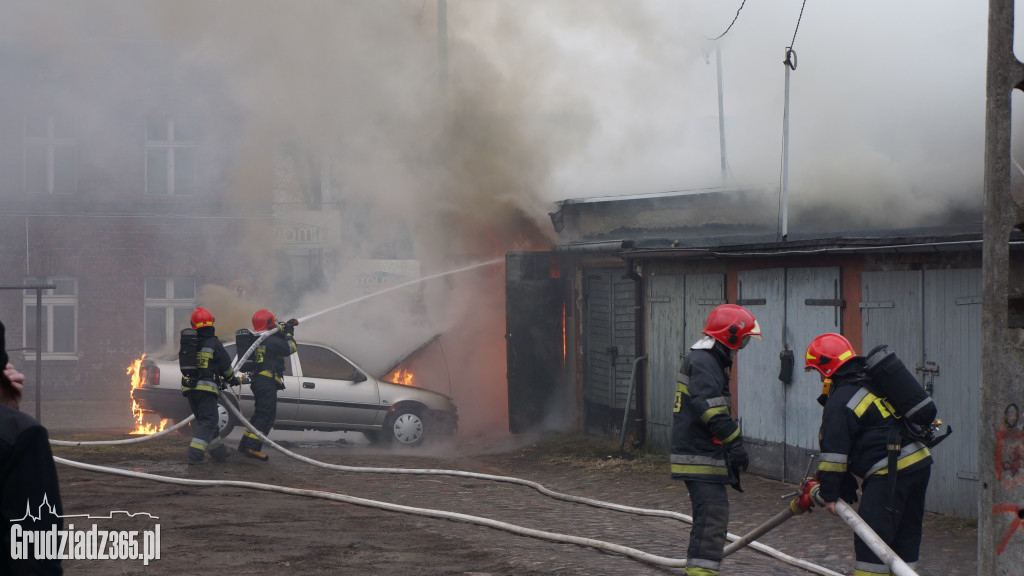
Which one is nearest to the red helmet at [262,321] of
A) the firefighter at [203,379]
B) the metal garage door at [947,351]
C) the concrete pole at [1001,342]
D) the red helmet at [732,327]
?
the firefighter at [203,379]

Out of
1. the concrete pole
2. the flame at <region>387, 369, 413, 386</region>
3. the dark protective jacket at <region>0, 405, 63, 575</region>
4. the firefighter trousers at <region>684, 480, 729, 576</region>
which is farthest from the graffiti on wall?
the flame at <region>387, 369, 413, 386</region>

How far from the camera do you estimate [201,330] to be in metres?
11.1

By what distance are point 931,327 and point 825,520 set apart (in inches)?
76.2

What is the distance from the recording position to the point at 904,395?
17.3ft

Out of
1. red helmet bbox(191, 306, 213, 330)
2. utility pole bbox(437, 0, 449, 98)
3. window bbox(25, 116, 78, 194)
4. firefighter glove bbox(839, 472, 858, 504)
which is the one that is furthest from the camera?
window bbox(25, 116, 78, 194)

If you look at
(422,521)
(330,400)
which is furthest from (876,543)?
(330,400)

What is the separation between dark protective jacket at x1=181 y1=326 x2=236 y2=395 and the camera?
10938mm

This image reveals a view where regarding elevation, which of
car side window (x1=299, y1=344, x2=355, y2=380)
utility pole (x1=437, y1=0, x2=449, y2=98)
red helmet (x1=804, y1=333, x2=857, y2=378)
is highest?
utility pole (x1=437, y1=0, x2=449, y2=98)

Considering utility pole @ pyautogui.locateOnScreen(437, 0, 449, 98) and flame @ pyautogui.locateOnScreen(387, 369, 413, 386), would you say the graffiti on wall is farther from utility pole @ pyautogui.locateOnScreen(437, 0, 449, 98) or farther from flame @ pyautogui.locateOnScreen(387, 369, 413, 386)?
utility pole @ pyautogui.locateOnScreen(437, 0, 449, 98)

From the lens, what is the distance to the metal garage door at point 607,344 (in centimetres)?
1355

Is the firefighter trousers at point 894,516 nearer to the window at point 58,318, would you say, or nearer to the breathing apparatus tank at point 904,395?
the breathing apparatus tank at point 904,395

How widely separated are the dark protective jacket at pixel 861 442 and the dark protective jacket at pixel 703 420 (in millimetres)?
519

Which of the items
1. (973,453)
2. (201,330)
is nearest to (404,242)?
(201,330)

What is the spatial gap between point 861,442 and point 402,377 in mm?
10262
